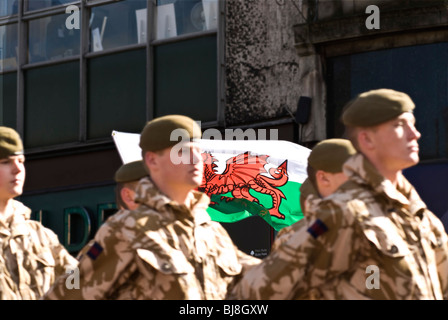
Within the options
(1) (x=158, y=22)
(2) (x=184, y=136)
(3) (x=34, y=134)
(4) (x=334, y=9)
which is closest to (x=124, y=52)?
(1) (x=158, y=22)

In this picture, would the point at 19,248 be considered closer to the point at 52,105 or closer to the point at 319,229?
the point at 319,229

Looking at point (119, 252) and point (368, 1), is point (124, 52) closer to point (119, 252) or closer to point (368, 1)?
point (368, 1)

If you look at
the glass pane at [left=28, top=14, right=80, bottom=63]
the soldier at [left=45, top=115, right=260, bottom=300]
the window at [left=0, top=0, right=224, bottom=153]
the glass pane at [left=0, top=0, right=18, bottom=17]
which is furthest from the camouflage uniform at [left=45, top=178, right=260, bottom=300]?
the glass pane at [left=0, top=0, right=18, bottom=17]

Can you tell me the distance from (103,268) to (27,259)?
73.3 inches

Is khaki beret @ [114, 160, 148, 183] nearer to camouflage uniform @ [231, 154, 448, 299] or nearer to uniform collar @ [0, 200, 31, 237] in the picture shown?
uniform collar @ [0, 200, 31, 237]

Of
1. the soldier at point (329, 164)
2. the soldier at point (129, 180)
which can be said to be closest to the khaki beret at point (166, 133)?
the soldier at point (329, 164)

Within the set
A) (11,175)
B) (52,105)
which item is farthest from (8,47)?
(11,175)

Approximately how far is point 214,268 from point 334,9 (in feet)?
31.2

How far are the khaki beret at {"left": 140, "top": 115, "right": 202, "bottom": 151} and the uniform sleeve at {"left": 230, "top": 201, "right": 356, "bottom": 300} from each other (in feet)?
3.24

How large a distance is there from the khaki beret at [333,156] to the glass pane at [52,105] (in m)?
11.0

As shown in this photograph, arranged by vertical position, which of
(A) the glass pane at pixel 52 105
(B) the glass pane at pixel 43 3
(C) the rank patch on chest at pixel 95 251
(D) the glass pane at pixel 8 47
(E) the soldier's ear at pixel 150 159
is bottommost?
(C) the rank patch on chest at pixel 95 251

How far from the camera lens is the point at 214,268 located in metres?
6.62

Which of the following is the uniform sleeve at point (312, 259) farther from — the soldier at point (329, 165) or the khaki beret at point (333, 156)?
the khaki beret at point (333, 156)

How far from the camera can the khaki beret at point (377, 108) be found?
6.17 meters
